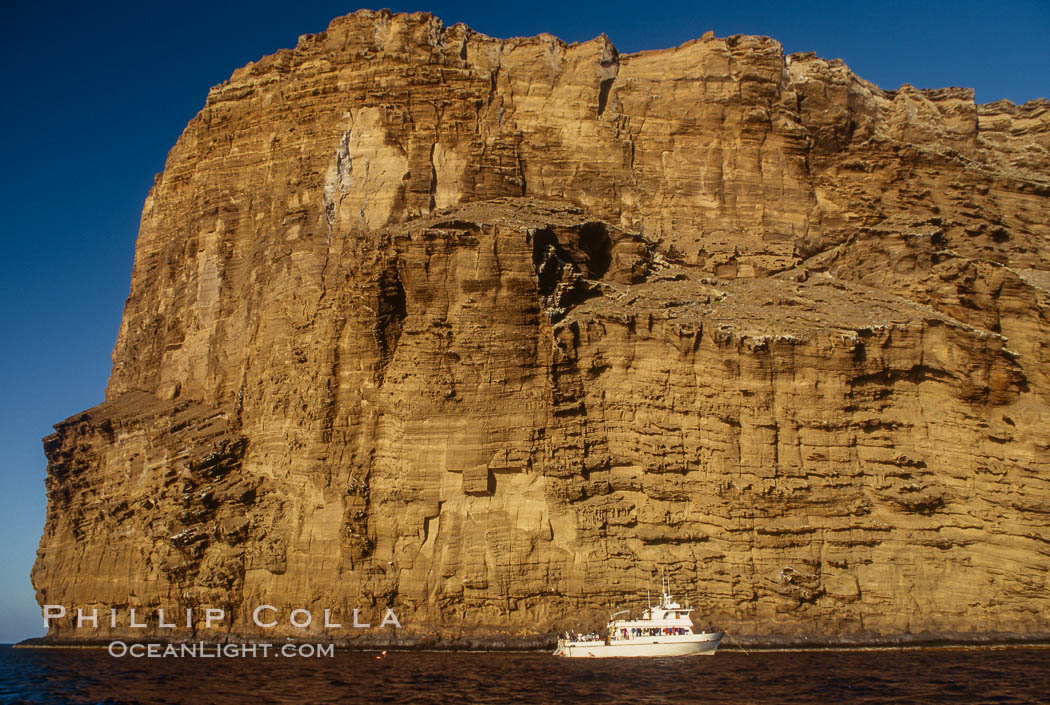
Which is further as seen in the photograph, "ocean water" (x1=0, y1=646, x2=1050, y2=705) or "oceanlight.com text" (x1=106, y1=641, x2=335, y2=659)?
"oceanlight.com text" (x1=106, y1=641, x2=335, y2=659)

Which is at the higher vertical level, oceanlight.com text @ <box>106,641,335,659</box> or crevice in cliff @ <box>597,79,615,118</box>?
crevice in cliff @ <box>597,79,615,118</box>

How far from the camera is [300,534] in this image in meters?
33.0

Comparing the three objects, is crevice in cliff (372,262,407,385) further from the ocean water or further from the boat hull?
the boat hull

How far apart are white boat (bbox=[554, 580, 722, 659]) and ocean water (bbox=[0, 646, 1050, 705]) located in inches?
19.6

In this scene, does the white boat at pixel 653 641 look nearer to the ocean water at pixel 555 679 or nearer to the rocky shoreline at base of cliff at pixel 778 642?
the ocean water at pixel 555 679

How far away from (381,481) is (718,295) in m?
14.3

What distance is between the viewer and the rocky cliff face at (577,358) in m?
30.7

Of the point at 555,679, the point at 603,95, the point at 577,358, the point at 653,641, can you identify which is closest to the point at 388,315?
the point at 577,358

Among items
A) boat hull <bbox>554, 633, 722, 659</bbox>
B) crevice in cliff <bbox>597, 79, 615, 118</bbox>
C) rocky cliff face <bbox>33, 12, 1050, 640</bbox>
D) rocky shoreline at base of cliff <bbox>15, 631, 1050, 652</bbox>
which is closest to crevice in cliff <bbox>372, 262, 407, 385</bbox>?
rocky cliff face <bbox>33, 12, 1050, 640</bbox>

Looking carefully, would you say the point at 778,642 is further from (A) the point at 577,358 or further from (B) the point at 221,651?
(B) the point at 221,651

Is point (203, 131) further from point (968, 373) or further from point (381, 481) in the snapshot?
point (968, 373)

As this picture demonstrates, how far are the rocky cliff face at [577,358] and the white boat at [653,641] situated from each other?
1.65 metres

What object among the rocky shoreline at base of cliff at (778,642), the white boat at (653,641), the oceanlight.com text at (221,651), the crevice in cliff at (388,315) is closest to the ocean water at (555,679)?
the rocky shoreline at base of cliff at (778,642)

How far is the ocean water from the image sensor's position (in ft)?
68.6
